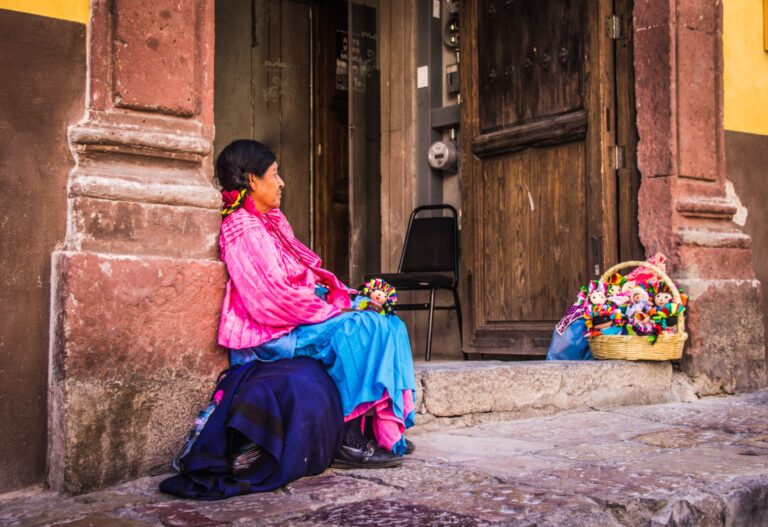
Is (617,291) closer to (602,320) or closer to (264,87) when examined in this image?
(602,320)

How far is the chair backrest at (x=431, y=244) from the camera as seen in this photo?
6.12m

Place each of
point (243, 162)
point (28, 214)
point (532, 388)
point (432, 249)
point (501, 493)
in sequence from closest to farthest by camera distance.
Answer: point (501, 493) < point (28, 214) < point (243, 162) < point (532, 388) < point (432, 249)

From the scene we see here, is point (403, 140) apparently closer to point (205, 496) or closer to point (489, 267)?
point (489, 267)

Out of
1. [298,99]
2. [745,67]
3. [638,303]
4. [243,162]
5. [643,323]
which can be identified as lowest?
[643,323]

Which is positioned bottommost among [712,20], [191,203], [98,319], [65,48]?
[98,319]

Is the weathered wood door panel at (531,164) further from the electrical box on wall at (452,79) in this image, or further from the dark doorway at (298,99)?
the dark doorway at (298,99)

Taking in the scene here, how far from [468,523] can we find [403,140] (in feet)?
14.6

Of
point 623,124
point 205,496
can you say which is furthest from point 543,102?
point 205,496

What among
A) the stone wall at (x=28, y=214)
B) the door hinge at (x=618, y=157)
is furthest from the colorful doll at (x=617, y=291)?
the stone wall at (x=28, y=214)

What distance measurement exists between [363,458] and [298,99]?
5.32 meters

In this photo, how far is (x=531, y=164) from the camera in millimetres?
5625

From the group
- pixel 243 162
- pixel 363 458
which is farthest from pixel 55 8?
pixel 363 458

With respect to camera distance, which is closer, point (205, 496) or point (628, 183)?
point (205, 496)

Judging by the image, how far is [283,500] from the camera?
111 inches
